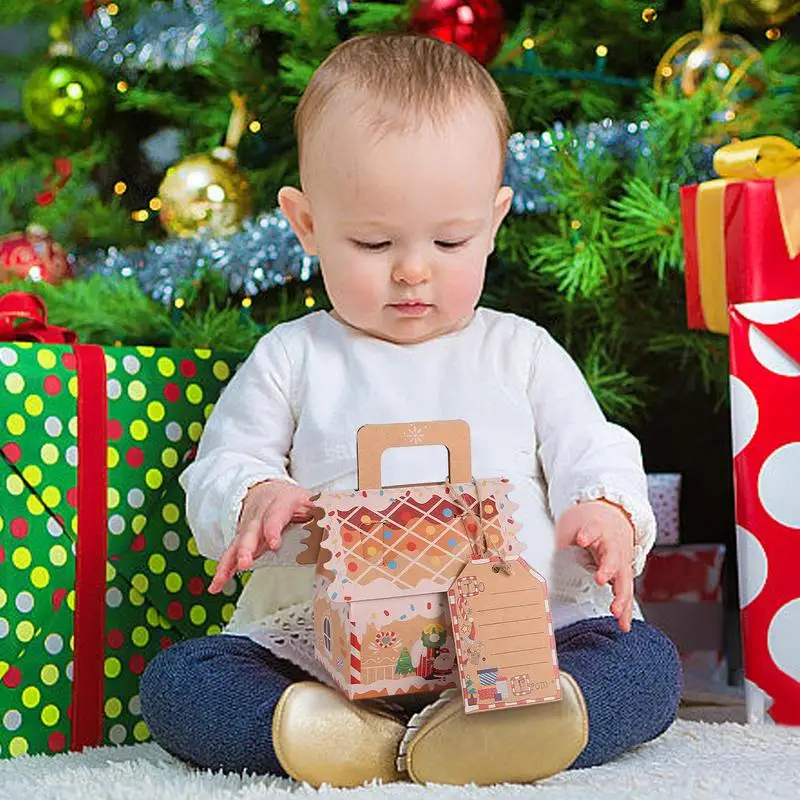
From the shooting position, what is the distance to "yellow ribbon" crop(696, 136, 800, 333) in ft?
3.55

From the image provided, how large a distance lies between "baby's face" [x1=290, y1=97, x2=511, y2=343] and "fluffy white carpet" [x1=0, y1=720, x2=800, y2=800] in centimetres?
38

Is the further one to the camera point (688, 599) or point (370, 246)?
point (688, 599)

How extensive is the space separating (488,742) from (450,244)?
15.9 inches

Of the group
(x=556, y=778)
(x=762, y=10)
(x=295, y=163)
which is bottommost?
(x=556, y=778)

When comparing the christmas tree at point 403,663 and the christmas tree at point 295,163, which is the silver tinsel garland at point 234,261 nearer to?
the christmas tree at point 295,163

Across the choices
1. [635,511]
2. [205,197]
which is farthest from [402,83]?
[205,197]

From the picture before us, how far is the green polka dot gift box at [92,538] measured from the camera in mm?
1026

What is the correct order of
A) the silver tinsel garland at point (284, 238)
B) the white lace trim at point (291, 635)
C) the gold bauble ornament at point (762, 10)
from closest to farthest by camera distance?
the white lace trim at point (291, 635), the silver tinsel garland at point (284, 238), the gold bauble ornament at point (762, 10)

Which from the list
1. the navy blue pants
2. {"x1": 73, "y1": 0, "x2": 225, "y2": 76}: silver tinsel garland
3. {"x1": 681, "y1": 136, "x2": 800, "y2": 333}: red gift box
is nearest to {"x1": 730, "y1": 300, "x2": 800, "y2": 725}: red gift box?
{"x1": 681, "y1": 136, "x2": 800, "y2": 333}: red gift box

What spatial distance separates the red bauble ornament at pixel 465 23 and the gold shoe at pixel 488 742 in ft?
2.80

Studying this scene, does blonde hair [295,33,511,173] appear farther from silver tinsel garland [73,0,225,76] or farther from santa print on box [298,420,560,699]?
silver tinsel garland [73,0,225,76]

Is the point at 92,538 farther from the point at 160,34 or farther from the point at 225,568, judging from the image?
the point at 160,34

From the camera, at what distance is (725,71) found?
54.8 inches

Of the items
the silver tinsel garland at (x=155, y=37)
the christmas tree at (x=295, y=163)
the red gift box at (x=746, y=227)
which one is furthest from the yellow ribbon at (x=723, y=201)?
the silver tinsel garland at (x=155, y=37)
